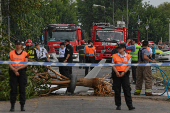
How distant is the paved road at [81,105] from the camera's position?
7.92 metres

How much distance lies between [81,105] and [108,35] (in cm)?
1652

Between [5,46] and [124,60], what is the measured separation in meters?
3.67

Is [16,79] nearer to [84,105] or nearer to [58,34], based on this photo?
[84,105]

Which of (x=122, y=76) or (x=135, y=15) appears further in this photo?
(x=135, y=15)

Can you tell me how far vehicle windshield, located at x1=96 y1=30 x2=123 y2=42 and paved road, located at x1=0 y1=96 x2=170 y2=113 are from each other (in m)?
15.1

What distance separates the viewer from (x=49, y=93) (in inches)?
409

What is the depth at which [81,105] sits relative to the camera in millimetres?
8516

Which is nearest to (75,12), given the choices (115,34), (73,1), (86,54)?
(73,1)

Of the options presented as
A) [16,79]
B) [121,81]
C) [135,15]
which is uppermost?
[135,15]

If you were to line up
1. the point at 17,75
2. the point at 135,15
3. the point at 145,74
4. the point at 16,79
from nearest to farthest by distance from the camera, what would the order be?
the point at 17,75 < the point at 16,79 < the point at 145,74 < the point at 135,15

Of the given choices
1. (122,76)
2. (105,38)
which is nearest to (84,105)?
(122,76)

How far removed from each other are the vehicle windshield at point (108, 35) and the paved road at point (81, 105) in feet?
49.5

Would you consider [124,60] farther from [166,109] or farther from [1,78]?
[1,78]

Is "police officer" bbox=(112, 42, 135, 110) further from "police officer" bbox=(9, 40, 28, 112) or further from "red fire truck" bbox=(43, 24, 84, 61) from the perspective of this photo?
"red fire truck" bbox=(43, 24, 84, 61)
